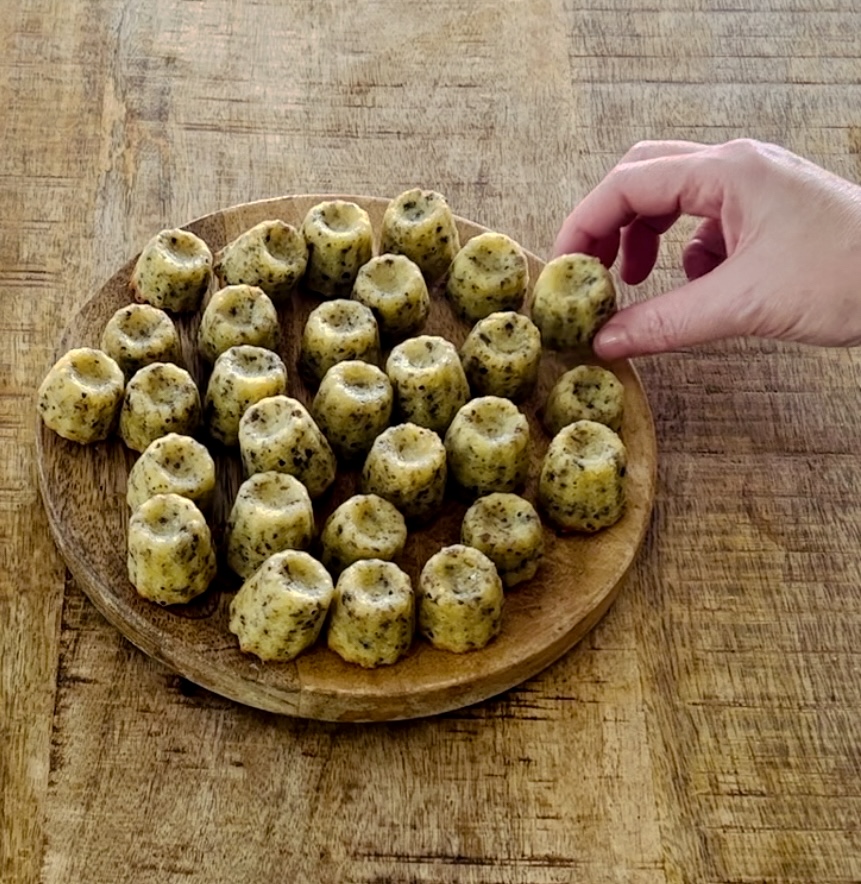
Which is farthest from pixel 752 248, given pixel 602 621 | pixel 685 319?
pixel 602 621

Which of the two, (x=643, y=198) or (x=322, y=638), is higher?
(x=643, y=198)

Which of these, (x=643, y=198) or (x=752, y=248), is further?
(x=643, y=198)

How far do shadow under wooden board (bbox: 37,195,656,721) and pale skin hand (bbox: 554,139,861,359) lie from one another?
0.14 metres

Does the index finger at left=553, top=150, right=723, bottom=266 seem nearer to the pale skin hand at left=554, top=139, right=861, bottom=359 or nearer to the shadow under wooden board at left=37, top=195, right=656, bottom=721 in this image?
the pale skin hand at left=554, top=139, right=861, bottom=359

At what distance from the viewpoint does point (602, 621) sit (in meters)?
1.55

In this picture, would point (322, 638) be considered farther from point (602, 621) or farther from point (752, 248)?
point (752, 248)

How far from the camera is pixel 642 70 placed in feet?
7.03

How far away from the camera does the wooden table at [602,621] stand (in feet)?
4.48

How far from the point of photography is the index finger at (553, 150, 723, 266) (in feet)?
5.26

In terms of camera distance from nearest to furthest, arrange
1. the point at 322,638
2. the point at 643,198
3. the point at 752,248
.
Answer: the point at 322,638 < the point at 752,248 < the point at 643,198

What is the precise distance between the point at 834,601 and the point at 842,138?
0.87 metres

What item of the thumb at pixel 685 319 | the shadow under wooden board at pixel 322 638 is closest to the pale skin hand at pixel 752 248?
the thumb at pixel 685 319

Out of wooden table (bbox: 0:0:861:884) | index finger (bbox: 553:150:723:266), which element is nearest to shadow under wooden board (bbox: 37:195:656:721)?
wooden table (bbox: 0:0:861:884)

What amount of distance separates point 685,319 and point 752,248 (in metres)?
0.11
